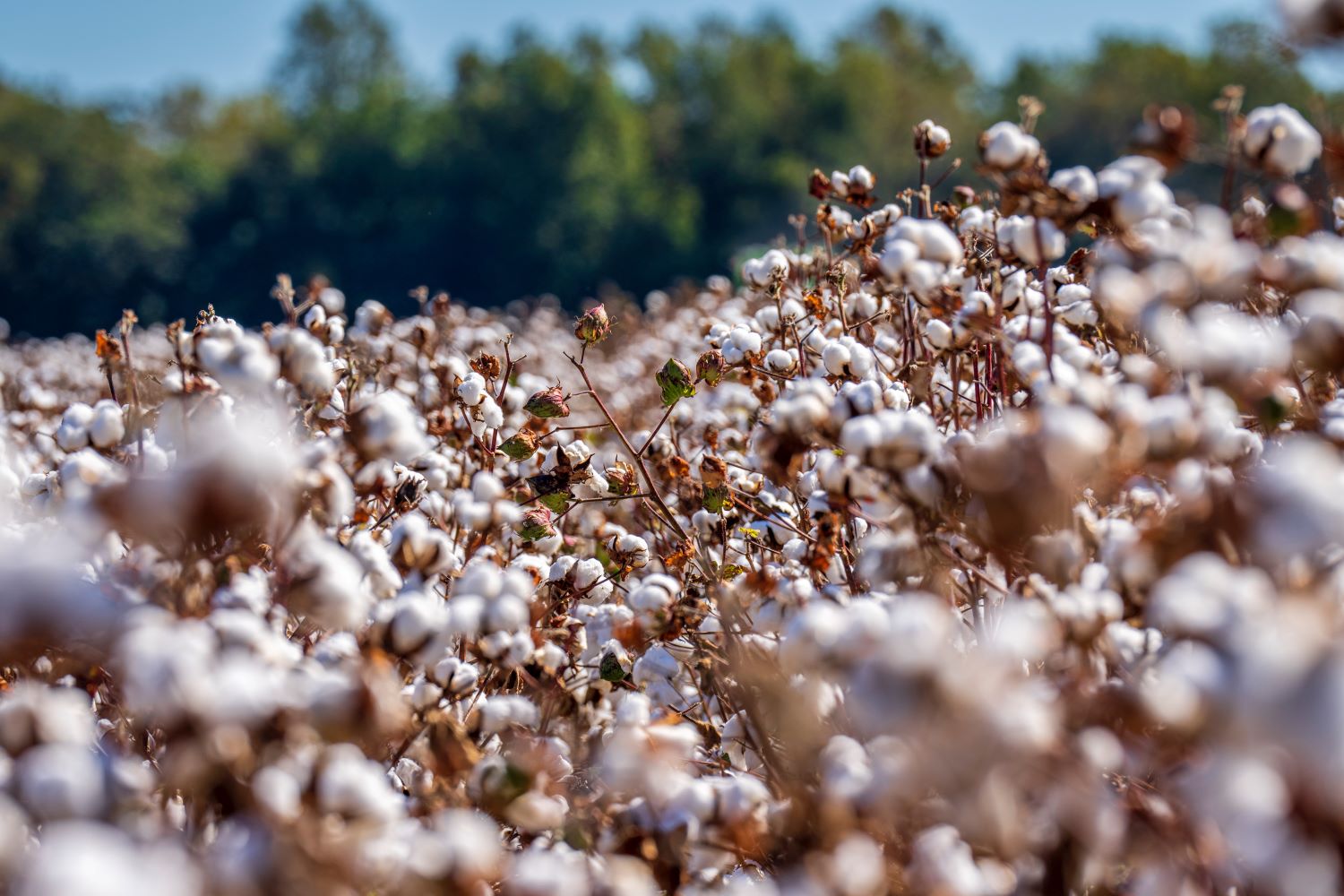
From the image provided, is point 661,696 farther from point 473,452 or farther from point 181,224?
point 181,224

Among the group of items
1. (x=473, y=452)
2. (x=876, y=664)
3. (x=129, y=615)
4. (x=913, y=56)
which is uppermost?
(x=913, y=56)

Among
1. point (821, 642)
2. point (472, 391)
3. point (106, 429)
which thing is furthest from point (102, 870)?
point (472, 391)

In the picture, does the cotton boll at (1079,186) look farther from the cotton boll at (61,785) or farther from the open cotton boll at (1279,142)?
the cotton boll at (61,785)

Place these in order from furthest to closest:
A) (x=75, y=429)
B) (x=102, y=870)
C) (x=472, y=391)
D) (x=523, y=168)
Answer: (x=523, y=168) → (x=472, y=391) → (x=75, y=429) → (x=102, y=870)

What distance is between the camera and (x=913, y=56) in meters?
44.5

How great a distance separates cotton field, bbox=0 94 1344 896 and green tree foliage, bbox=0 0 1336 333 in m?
27.7

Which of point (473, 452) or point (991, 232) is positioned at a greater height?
point (991, 232)

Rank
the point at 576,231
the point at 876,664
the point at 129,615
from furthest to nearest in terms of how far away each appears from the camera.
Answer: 1. the point at 576,231
2. the point at 129,615
3. the point at 876,664

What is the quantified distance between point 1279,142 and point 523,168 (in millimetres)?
33441

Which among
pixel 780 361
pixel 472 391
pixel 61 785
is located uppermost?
pixel 780 361

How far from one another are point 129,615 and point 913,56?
46.9 m

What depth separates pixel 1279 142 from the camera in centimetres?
168

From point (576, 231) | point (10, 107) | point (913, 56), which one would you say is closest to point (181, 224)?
point (10, 107)

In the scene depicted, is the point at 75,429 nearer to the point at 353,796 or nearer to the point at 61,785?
the point at 61,785
